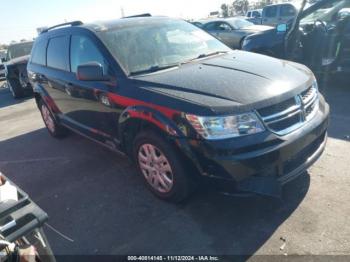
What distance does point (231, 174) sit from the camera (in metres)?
2.76

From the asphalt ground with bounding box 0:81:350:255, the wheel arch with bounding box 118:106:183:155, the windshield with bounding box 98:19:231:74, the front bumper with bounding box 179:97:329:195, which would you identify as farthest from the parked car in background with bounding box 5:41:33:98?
the front bumper with bounding box 179:97:329:195

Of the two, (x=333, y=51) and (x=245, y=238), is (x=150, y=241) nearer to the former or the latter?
(x=245, y=238)

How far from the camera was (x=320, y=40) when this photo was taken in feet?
20.6

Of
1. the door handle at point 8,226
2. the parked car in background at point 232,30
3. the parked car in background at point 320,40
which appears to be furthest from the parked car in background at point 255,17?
the door handle at point 8,226

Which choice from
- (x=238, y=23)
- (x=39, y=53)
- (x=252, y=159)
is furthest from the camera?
(x=238, y=23)

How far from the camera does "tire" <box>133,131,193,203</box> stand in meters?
3.07

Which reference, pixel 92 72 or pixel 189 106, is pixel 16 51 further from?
pixel 189 106

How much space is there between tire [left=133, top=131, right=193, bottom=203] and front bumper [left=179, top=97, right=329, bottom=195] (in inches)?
8.4

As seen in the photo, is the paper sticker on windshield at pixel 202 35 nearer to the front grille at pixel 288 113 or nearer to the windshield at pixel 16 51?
the front grille at pixel 288 113

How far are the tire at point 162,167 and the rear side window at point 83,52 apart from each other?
96cm

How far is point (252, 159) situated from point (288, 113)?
0.58 metres

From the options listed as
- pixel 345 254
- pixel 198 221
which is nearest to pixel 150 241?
pixel 198 221

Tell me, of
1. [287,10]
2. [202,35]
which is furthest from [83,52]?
[287,10]

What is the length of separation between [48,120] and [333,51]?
527cm
